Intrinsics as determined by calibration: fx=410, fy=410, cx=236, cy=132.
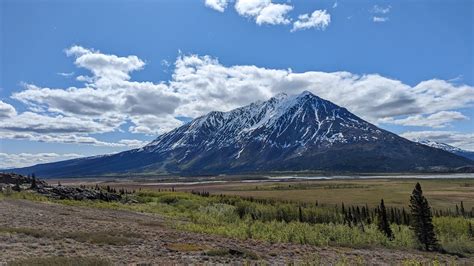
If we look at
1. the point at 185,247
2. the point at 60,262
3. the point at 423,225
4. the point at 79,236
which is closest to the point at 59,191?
the point at 79,236

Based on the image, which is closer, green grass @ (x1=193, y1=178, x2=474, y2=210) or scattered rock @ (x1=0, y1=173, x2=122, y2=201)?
scattered rock @ (x1=0, y1=173, x2=122, y2=201)

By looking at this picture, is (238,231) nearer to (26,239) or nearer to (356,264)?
(356,264)

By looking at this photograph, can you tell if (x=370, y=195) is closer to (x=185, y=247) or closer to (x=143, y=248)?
(x=185, y=247)

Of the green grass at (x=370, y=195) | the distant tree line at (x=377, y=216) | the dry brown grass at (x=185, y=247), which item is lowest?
the green grass at (x=370, y=195)

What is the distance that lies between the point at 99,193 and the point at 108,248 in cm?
5053

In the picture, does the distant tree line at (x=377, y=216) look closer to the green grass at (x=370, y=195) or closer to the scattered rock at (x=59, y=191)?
the green grass at (x=370, y=195)

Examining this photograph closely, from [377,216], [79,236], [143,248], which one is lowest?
[377,216]

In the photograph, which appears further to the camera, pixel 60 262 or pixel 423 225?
pixel 423 225

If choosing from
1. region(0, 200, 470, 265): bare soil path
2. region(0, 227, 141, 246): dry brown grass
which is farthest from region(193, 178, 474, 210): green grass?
region(0, 227, 141, 246): dry brown grass

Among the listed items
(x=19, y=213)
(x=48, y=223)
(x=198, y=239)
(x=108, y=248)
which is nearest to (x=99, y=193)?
(x=19, y=213)

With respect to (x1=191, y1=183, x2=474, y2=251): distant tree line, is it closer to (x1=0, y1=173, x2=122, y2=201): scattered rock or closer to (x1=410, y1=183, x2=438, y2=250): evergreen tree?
(x1=410, y1=183, x2=438, y2=250): evergreen tree

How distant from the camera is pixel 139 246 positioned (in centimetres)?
2148

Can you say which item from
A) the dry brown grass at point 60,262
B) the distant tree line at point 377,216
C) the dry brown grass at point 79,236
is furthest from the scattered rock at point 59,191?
the dry brown grass at point 60,262

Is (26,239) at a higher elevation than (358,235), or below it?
higher
